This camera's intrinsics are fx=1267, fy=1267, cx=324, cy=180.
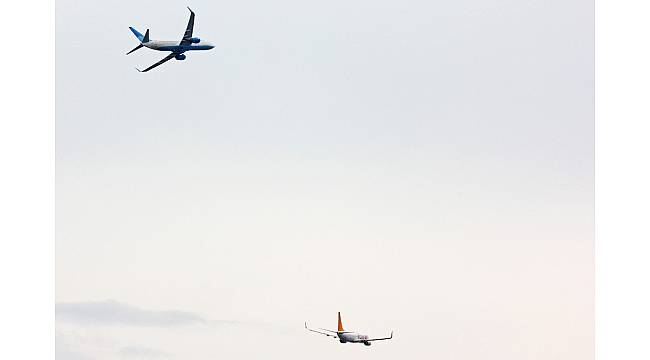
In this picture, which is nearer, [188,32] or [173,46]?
[188,32]

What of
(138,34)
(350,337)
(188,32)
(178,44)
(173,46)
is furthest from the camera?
(350,337)

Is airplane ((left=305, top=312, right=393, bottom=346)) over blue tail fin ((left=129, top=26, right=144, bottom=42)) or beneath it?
beneath

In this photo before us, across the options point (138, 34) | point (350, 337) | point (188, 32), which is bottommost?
point (350, 337)

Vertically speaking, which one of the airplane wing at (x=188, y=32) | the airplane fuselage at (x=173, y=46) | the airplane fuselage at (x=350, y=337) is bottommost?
the airplane fuselage at (x=350, y=337)

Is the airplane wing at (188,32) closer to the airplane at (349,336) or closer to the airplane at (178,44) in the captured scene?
the airplane at (178,44)

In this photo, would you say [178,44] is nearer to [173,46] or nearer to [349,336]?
[173,46]

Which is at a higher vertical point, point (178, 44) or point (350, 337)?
→ point (178, 44)

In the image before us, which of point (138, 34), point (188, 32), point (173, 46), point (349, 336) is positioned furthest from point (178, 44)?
point (349, 336)

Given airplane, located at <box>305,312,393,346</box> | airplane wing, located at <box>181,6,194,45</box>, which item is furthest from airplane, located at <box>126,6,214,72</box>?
airplane, located at <box>305,312,393,346</box>

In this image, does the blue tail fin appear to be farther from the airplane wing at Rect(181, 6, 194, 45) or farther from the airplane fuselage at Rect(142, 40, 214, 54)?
the airplane wing at Rect(181, 6, 194, 45)

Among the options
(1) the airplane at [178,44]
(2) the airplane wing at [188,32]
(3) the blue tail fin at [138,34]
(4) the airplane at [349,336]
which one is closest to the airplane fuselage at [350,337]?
(4) the airplane at [349,336]
